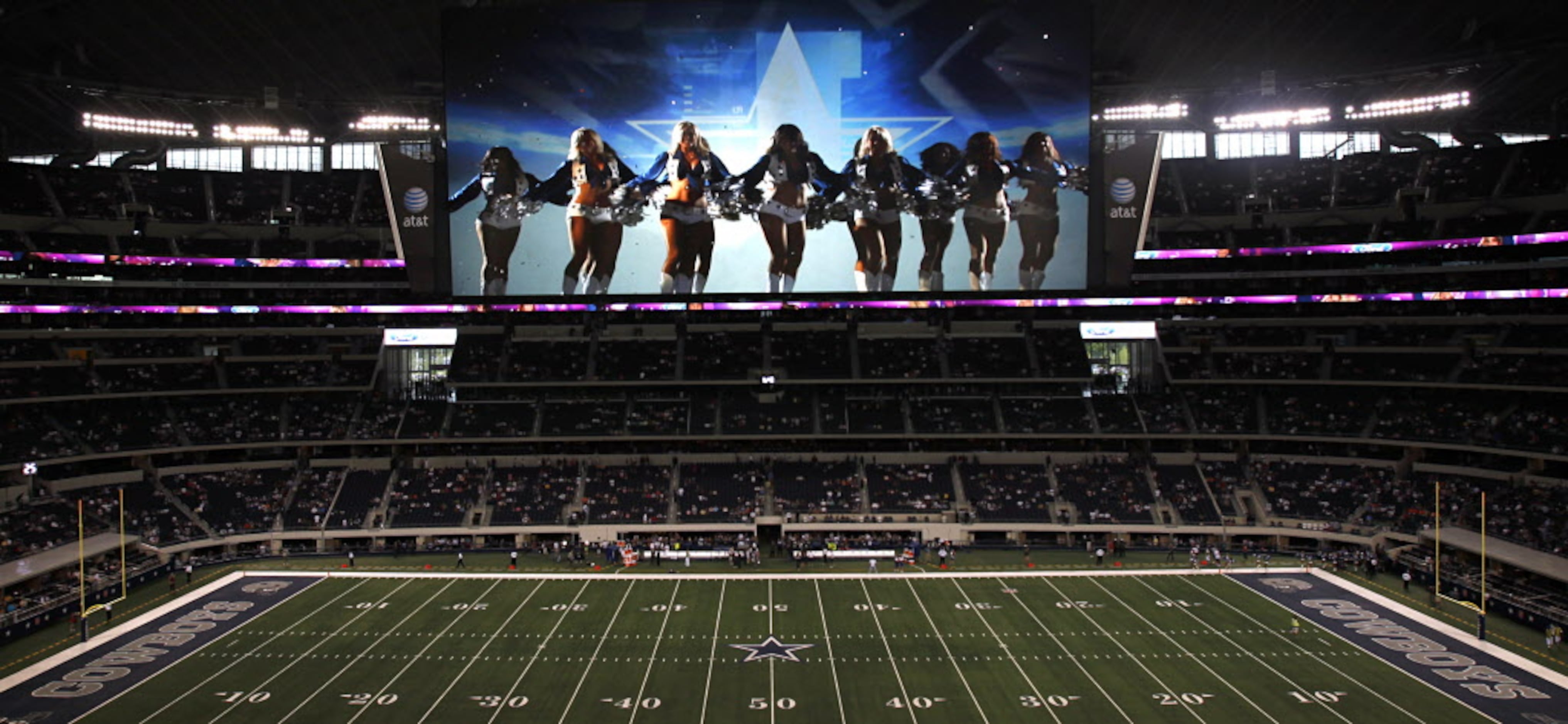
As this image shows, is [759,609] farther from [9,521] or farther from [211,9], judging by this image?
[211,9]

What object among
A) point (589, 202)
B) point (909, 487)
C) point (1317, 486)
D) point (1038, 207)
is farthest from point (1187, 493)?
point (589, 202)

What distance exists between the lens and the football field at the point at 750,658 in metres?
24.0

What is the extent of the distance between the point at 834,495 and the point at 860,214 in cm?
1287

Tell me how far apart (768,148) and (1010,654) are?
2747 cm

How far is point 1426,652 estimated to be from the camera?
27.9 m

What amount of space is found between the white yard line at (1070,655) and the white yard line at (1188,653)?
2.92 meters

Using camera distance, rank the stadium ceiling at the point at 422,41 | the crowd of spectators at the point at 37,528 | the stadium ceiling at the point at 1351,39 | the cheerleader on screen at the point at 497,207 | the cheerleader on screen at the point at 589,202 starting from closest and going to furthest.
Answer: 1. the crowd of spectators at the point at 37,528
2. the stadium ceiling at the point at 422,41
3. the stadium ceiling at the point at 1351,39
4. the cheerleader on screen at the point at 589,202
5. the cheerleader on screen at the point at 497,207

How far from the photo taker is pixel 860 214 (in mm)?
48531

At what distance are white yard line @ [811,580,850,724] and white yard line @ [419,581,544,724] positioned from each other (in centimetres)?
787

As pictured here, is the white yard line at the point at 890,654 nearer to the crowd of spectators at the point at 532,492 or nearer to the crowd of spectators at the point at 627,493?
the crowd of spectators at the point at 627,493

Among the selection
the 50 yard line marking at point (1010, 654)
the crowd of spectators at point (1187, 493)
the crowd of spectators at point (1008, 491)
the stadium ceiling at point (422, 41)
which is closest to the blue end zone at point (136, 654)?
the 50 yard line marking at point (1010, 654)

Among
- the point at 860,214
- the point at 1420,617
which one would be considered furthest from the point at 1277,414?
the point at 860,214

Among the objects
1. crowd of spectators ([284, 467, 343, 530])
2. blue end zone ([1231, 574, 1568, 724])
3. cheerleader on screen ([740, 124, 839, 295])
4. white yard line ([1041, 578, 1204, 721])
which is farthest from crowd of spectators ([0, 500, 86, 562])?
blue end zone ([1231, 574, 1568, 724])

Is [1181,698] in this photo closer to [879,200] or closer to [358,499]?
[879,200]
